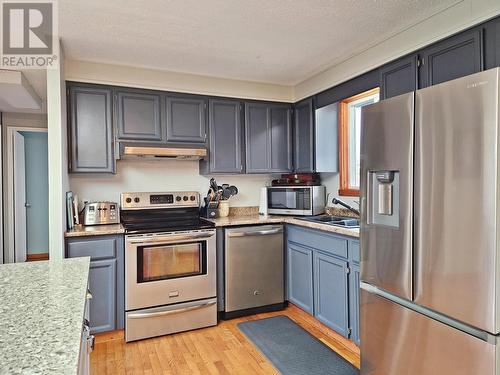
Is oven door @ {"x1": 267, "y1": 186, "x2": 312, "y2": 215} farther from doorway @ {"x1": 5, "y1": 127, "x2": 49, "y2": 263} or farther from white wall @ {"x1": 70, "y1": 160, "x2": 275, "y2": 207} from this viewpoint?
doorway @ {"x1": 5, "y1": 127, "x2": 49, "y2": 263}

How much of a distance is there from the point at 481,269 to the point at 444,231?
204 mm

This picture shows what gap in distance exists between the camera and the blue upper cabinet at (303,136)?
342cm

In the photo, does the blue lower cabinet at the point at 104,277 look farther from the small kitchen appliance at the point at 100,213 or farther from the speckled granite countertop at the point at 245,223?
the small kitchen appliance at the point at 100,213

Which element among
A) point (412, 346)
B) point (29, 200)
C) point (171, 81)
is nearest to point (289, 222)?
A: point (412, 346)

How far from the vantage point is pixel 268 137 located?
363cm

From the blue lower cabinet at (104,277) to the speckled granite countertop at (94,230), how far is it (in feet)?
Result: 0.14

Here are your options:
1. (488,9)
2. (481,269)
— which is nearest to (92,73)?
(488,9)

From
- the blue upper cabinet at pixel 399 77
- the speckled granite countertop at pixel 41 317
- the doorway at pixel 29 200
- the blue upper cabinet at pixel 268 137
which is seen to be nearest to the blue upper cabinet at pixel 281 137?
the blue upper cabinet at pixel 268 137

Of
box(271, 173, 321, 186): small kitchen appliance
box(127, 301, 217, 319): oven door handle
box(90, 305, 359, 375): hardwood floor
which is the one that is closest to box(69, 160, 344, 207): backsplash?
box(271, 173, 321, 186): small kitchen appliance

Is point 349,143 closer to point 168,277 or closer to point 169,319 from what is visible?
point 168,277

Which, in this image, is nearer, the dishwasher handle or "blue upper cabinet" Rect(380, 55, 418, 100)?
"blue upper cabinet" Rect(380, 55, 418, 100)

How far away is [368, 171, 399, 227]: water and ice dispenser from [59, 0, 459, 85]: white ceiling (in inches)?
43.2

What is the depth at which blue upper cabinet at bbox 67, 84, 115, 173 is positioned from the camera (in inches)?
113

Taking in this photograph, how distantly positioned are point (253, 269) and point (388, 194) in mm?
1689
